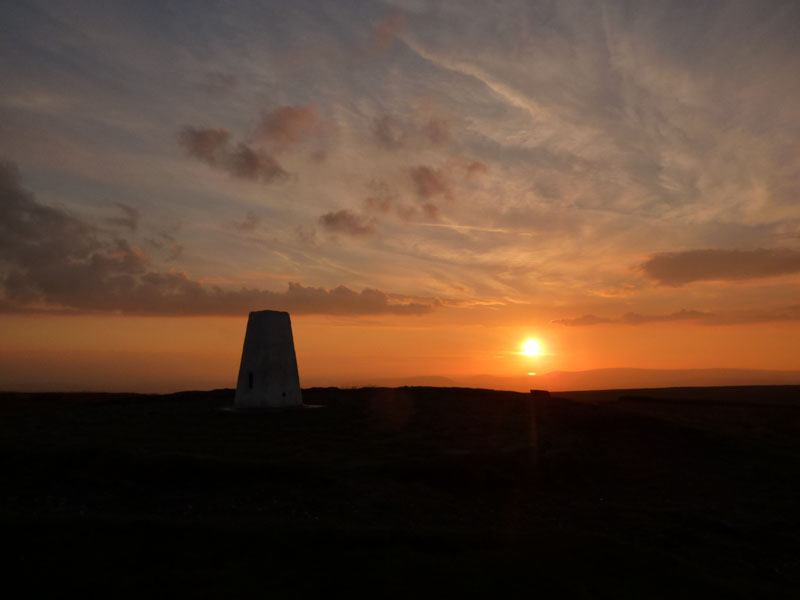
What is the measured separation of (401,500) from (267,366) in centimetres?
1250

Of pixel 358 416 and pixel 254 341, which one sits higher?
pixel 254 341

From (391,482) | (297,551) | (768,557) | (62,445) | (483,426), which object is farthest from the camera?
(483,426)

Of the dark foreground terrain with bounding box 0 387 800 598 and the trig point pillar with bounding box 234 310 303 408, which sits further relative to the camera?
the trig point pillar with bounding box 234 310 303 408

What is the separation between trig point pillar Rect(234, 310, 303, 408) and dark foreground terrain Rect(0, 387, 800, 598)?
145 cm

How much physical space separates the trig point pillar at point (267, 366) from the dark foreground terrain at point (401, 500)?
56.9 inches

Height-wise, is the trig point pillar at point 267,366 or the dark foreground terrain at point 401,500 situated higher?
the trig point pillar at point 267,366

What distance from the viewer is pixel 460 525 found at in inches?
447

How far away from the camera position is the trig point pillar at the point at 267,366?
23.6 meters

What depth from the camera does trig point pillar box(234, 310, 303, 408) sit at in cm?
2358

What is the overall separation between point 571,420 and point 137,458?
14105 mm

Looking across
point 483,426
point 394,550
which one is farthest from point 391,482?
point 483,426

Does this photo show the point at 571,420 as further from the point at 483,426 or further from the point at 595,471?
the point at 595,471

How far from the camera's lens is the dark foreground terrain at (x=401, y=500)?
7.87m

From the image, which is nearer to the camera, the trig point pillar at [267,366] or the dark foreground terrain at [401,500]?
the dark foreground terrain at [401,500]
